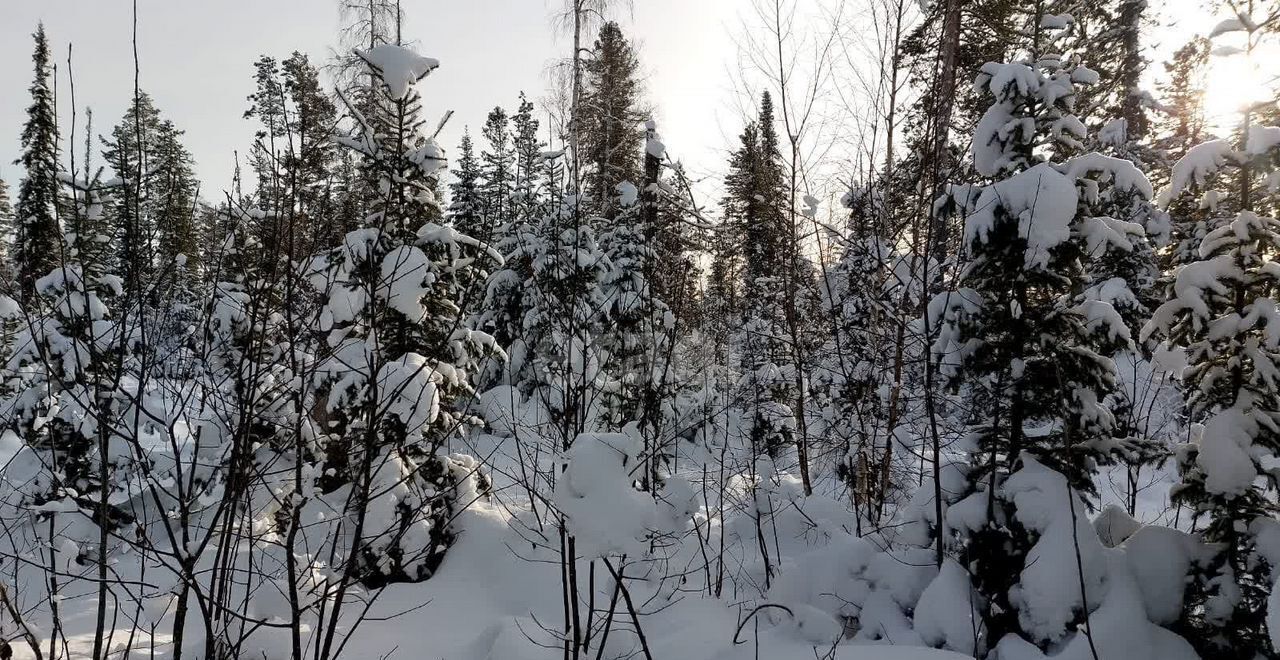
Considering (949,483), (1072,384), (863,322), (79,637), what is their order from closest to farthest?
(1072,384)
(949,483)
(79,637)
(863,322)

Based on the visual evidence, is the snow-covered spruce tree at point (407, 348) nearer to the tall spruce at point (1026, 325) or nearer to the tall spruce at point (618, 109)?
the tall spruce at point (1026, 325)

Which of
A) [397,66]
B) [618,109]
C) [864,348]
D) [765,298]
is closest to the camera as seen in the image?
[397,66]

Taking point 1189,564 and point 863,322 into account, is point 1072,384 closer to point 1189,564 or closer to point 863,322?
point 1189,564

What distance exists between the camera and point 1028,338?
502cm

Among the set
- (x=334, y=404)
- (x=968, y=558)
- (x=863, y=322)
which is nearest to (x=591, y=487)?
(x=968, y=558)

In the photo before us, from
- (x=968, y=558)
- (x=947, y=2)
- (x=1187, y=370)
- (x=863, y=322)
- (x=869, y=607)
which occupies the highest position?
(x=947, y=2)

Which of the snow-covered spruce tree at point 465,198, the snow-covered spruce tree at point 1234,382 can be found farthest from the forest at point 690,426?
the snow-covered spruce tree at point 465,198

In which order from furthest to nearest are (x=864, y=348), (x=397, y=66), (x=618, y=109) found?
(x=618, y=109) → (x=864, y=348) → (x=397, y=66)

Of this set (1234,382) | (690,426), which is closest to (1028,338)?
(1234,382)

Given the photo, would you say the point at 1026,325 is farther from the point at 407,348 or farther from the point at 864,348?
the point at 407,348

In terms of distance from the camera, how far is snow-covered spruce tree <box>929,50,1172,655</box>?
4668 millimetres

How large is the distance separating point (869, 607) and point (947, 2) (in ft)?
15.7

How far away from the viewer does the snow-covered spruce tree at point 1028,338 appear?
184 inches

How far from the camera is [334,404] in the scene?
23.4ft
